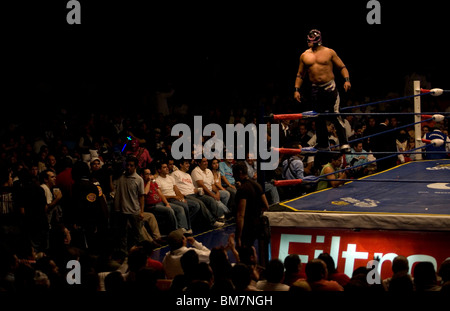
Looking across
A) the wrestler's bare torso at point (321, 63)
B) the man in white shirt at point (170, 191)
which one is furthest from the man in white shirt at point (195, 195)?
the wrestler's bare torso at point (321, 63)

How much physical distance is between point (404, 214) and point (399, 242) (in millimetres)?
276

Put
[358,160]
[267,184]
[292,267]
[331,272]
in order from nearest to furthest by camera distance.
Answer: [292,267] → [331,272] → [358,160] → [267,184]

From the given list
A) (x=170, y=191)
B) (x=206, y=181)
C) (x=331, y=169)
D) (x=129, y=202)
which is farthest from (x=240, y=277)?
(x=206, y=181)

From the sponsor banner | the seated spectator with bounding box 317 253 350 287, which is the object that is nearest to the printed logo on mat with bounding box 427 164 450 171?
the sponsor banner

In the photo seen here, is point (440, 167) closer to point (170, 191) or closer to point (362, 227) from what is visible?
point (362, 227)

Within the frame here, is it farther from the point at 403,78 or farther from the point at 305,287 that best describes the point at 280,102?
the point at 305,287

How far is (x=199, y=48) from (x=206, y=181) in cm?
591

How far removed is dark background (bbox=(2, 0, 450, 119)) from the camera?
13.2 m

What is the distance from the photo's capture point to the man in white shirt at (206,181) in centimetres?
977

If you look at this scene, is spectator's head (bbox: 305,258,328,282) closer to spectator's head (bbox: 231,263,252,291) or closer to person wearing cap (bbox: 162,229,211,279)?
spectator's head (bbox: 231,263,252,291)

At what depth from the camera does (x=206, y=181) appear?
32.4ft

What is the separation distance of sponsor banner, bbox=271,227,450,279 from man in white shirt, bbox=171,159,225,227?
3.55 metres

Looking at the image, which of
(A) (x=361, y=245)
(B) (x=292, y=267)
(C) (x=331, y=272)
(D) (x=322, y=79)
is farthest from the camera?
(D) (x=322, y=79)

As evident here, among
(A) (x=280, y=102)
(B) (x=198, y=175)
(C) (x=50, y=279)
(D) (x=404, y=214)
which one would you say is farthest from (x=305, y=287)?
(A) (x=280, y=102)
